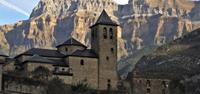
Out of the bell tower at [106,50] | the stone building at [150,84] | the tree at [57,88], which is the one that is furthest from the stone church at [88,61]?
the stone building at [150,84]

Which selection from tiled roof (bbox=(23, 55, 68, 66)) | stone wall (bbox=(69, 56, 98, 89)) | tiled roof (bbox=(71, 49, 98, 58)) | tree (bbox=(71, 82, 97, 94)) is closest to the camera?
tree (bbox=(71, 82, 97, 94))

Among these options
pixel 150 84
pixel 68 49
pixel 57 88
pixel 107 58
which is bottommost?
pixel 57 88

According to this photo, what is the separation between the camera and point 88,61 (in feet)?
308

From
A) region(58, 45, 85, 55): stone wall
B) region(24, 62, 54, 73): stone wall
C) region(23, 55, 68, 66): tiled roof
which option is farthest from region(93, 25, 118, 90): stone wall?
region(24, 62, 54, 73): stone wall

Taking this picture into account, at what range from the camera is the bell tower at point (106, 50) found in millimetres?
93938

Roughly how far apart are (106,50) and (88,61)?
3.65 meters

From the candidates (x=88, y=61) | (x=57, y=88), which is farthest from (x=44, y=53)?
(x=57, y=88)

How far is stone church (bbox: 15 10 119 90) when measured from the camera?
92.1 m

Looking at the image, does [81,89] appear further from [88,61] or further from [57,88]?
[88,61]

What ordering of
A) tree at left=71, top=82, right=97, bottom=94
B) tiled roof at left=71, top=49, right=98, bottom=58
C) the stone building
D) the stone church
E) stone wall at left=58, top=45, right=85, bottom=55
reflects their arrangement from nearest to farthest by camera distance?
tree at left=71, top=82, right=97, bottom=94 → the stone church → tiled roof at left=71, top=49, right=98, bottom=58 → stone wall at left=58, top=45, right=85, bottom=55 → the stone building

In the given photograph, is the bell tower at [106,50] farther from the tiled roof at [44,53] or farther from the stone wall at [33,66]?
the stone wall at [33,66]

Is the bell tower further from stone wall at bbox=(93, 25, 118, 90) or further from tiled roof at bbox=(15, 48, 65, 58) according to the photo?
tiled roof at bbox=(15, 48, 65, 58)

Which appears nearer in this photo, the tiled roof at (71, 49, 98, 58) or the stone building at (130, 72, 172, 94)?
the tiled roof at (71, 49, 98, 58)

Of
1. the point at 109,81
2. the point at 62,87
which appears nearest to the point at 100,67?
the point at 109,81
